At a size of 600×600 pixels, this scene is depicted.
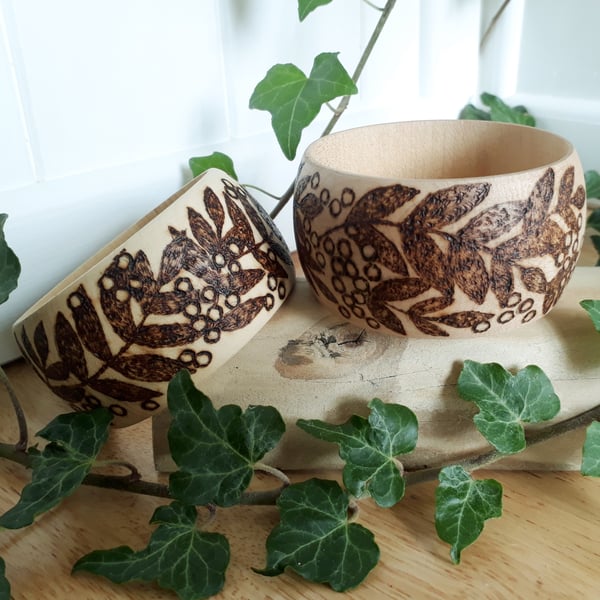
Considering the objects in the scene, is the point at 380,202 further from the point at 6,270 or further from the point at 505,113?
the point at 505,113

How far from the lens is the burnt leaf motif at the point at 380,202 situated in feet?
1.06

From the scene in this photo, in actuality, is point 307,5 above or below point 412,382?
above

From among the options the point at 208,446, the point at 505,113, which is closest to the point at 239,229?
the point at 208,446

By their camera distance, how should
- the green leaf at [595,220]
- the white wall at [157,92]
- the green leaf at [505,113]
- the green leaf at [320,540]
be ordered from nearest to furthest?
the green leaf at [320,540], the white wall at [157,92], the green leaf at [595,220], the green leaf at [505,113]

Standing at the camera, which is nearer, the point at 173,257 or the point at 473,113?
the point at 173,257

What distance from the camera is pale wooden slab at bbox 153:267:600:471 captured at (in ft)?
1.17

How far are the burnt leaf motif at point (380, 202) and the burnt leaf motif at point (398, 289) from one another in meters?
0.03

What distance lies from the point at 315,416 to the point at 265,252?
94mm

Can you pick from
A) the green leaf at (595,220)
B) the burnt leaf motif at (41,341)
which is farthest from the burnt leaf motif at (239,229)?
the green leaf at (595,220)

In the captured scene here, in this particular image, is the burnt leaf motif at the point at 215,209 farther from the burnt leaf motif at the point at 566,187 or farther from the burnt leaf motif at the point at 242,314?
the burnt leaf motif at the point at 566,187

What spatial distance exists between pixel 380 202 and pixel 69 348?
17cm

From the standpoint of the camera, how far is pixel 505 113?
28.1 inches

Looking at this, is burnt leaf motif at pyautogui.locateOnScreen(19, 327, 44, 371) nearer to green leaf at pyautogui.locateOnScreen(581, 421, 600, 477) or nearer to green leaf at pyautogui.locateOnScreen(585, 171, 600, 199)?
green leaf at pyautogui.locateOnScreen(581, 421, 600, 477)

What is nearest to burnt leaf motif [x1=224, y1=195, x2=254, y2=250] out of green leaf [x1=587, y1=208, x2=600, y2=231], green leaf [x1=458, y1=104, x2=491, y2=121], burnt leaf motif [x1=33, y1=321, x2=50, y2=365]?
burnt leaf motif [x1=33, y1=321, x2=50, y2=365]
